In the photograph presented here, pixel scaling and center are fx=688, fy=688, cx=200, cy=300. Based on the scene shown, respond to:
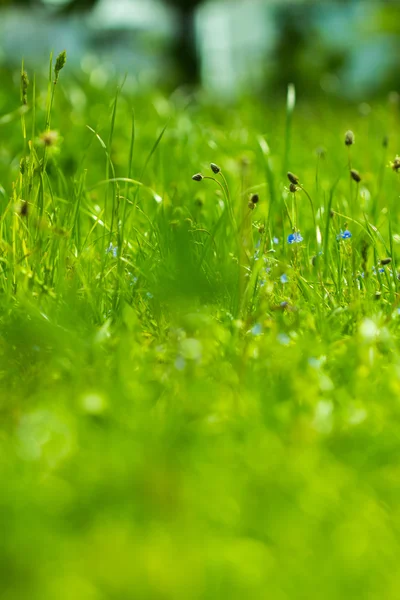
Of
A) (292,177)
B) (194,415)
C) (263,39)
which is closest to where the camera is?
(194,415)

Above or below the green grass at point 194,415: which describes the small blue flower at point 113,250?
above

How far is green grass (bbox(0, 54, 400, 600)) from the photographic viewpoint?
1.04m

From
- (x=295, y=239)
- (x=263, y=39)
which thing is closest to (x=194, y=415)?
(x=295, y=239)

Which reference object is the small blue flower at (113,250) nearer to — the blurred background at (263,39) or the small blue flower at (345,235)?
the small blue flower at (345,235)

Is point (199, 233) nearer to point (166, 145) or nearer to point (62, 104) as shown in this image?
point (166, 145)

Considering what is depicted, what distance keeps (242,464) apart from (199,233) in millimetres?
1058

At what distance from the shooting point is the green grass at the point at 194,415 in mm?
1037

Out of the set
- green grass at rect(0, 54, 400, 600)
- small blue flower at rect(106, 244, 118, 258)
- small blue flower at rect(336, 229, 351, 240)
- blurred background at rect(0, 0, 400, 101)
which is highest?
blurred background at rect(0, 0, 400, 101)

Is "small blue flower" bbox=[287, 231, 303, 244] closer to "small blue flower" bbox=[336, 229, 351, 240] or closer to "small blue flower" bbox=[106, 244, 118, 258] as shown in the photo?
"small blue flower" bbox=[336, 229, 351, 240]

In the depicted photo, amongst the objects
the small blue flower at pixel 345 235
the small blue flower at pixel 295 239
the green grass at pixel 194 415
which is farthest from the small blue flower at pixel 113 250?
the small blue flower at pixel 345 235

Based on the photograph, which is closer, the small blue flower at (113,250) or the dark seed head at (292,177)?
the dark seed head at (292,177)

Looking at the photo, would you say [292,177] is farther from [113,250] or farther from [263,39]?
[263,39]

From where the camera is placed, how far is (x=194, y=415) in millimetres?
1412

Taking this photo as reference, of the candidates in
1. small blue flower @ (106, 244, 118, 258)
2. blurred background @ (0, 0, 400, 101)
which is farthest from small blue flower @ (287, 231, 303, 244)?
blurred background @ (0, 0, 400, 101)
